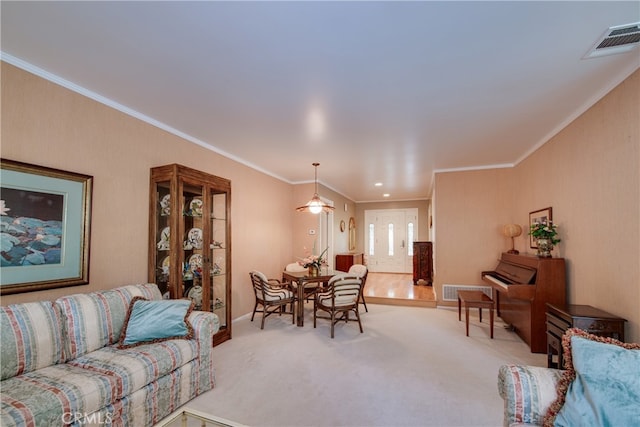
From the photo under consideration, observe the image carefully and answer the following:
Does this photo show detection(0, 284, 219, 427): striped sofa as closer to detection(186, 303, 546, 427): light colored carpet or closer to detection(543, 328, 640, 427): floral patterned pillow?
detection(186, 303, 546, 427): light colored carpet

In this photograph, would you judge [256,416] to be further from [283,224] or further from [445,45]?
[283,224]

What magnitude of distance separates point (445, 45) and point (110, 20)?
2.04 meters

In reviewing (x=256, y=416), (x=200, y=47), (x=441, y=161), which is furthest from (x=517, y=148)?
(x=256, y=416)

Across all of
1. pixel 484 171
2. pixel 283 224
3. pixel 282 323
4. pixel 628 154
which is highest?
pixel 484 171

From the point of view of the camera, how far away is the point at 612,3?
Result: 1.55 m

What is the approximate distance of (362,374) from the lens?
2.76 metres

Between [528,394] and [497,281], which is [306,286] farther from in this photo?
[528,394]

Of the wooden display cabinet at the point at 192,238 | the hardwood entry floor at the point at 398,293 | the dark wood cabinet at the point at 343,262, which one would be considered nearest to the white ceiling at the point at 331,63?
the wooden display cabinet at the point at 192,238

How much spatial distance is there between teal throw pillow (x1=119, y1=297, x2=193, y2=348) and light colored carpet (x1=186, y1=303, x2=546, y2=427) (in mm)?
576

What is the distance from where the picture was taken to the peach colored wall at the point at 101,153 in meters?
2.12

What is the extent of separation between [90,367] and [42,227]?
112cm

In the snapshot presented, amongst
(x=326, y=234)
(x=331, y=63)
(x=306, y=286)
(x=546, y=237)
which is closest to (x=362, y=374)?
(x=306, y=286)

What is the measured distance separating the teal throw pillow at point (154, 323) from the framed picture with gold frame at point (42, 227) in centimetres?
58

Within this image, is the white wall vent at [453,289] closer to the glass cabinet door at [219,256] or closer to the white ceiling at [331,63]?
the white ceiling at [331,63]
